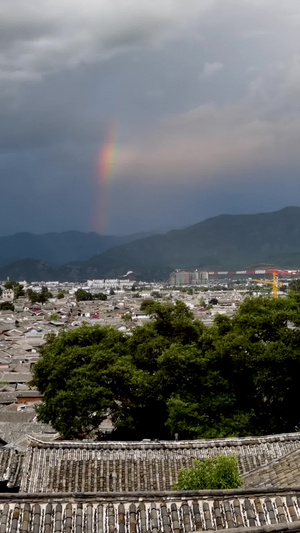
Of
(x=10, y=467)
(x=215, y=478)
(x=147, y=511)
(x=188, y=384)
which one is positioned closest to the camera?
(x=147, y=511)

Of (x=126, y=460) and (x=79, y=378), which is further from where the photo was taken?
(x=79, y=378)

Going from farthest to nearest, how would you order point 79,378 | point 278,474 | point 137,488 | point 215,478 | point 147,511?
point 79,378 < point 137,488 < point 278,474 < point 215,478 < point 147,511

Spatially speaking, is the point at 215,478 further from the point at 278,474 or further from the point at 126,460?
the point at 126,460

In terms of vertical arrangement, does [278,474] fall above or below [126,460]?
above

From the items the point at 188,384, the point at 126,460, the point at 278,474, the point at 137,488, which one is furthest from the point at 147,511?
the point at 188,384

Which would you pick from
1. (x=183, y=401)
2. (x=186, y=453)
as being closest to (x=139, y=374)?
(x=183, y=401)

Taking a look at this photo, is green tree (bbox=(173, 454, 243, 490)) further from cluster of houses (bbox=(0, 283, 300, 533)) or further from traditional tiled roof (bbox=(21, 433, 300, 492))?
traditional tiled roof (bbox=(21, 433, 300, 492))

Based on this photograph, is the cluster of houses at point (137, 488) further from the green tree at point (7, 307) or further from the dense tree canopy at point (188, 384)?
the green tree at point (7, 307)
